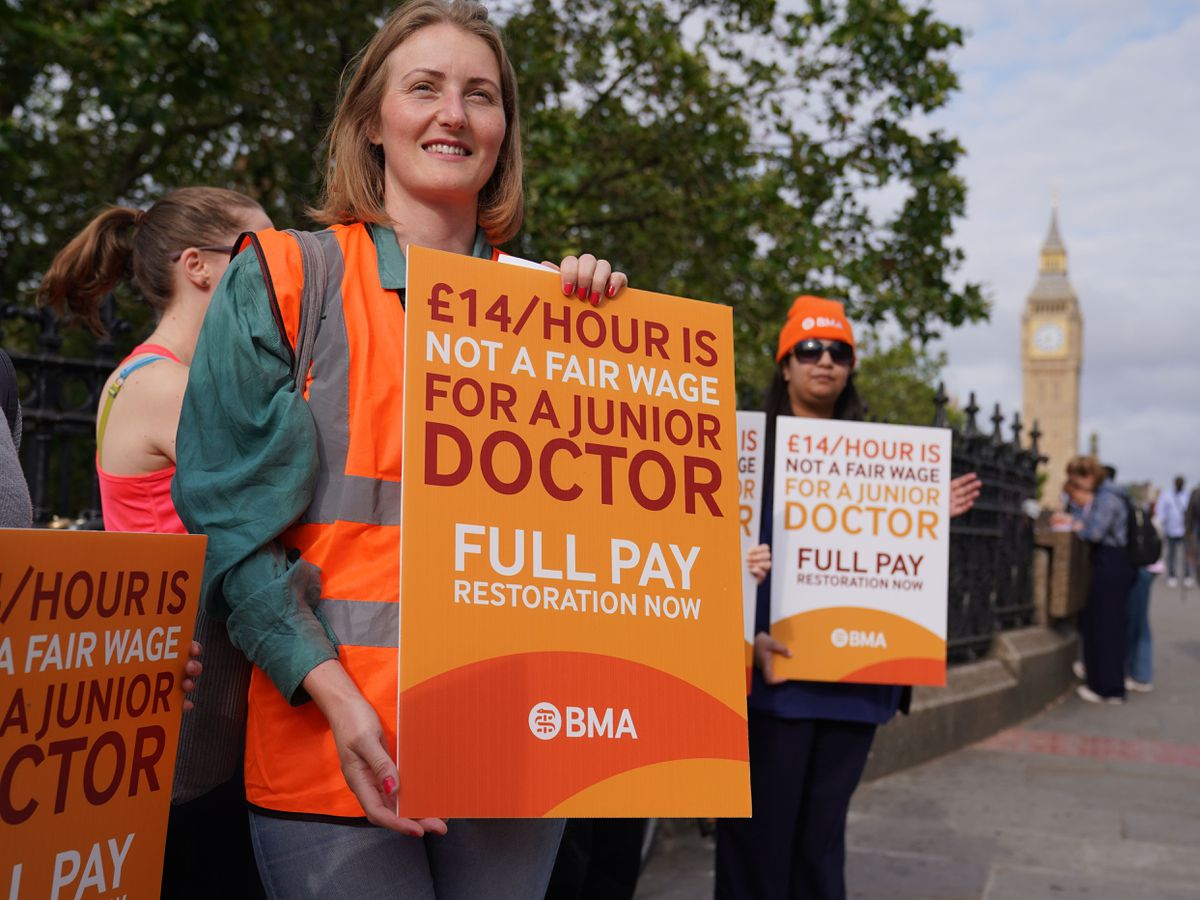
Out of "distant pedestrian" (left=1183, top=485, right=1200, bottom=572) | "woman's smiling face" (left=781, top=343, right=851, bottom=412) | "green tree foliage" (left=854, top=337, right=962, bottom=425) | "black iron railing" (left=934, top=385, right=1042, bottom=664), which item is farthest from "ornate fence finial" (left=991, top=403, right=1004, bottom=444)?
"green tree foliage" (left=854, top=337, right=962, bottom=425)

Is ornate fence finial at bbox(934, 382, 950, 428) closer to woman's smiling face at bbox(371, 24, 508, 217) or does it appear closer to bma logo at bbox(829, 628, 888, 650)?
bma logo at bbox(829, 628, 888, 650)

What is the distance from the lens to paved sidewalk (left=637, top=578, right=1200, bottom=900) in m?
4.89

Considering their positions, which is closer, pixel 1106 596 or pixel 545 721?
pixel 545 721

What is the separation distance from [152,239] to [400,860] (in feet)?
5.28

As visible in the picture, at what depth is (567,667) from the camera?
176cm

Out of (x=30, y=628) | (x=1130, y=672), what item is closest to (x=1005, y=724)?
(x=1130, y=672)

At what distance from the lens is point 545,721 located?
1.73 metres

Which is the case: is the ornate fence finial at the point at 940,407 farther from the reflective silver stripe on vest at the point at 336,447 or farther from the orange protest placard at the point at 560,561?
the reflective silver stripe on vest at the point at 336,447

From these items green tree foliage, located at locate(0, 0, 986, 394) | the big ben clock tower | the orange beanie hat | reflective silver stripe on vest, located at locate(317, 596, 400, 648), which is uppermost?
the big ben clock tower

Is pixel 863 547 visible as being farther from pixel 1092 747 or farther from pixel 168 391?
pixel 1092 747

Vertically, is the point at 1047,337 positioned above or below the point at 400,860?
above

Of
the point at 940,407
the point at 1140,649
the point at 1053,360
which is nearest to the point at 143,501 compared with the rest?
the point at 940,407

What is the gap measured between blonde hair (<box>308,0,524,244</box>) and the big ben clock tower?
160m

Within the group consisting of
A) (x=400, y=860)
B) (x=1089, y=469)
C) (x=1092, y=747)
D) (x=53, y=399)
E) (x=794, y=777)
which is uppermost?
(x=1089, y=469)
